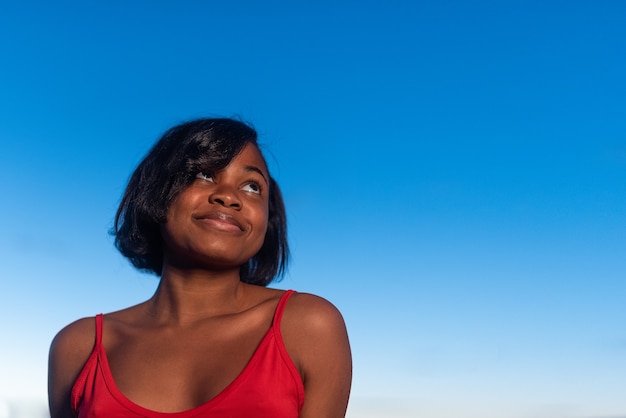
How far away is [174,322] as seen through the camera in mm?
4410

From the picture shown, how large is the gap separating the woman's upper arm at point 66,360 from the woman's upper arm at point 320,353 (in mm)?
1281

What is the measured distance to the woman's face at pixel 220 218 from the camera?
164 inches

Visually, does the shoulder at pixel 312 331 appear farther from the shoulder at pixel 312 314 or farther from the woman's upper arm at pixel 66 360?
the woman's upper arm at pixel 66 360

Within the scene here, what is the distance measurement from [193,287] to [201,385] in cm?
68

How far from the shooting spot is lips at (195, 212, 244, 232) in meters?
4.17

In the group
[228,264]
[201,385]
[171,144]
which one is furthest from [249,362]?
[171,144]

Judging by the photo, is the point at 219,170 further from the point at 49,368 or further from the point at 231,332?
the point at 49,368

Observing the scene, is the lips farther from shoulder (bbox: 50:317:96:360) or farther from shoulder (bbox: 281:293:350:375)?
shoulder (bbox: 50:317:96:360)

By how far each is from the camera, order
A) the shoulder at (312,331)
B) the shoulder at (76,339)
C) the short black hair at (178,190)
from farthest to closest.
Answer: the shoulder at (76,339), the short black hair at (178,190), the shoulder at (312,331)

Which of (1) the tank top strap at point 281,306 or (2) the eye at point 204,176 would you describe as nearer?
(1) the tank top strap at point 281,306

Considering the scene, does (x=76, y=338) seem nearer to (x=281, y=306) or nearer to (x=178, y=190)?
(x=178, y=190)

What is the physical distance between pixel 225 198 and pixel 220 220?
0.13 m

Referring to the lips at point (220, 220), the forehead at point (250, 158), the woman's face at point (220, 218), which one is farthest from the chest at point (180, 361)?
the forehead at point (250, 158)

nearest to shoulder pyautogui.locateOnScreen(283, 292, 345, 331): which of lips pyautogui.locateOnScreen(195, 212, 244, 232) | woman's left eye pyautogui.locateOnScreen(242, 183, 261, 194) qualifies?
lips pyautogui.locateOnScreen(195, 212, 244, 232)
